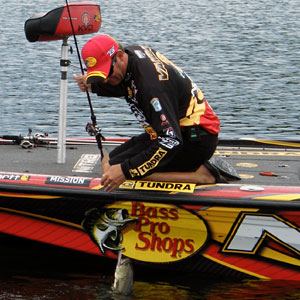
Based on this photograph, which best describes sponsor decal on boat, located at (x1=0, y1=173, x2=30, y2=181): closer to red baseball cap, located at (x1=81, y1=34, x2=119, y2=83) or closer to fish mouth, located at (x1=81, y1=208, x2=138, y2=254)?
fish mouth, located at (x1=81, y1=208, x2=138, y2=254)

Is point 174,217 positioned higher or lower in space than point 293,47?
higher

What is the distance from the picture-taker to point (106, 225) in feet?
20.2

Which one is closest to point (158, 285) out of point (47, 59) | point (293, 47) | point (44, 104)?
point (44, 104)

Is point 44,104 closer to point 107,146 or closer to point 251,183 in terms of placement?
point 107,146

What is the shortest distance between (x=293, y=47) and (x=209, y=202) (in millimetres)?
17636

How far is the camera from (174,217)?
6.02 m

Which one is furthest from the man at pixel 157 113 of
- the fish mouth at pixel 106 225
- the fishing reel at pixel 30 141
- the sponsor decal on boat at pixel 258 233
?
the fishing reel at pixel 30 141

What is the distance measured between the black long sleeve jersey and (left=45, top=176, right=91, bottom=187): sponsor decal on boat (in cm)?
45

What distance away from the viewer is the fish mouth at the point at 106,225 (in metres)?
6.10

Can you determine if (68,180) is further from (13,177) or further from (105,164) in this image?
(13,177)

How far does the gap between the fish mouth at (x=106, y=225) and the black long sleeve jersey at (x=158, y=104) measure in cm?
45

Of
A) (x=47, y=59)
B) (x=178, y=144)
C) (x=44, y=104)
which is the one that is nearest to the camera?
(x=178, y=144)

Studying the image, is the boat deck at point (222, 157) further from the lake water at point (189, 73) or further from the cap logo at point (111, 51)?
the cap logo at point (111, 51)

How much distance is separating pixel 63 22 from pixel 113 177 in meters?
1.51
